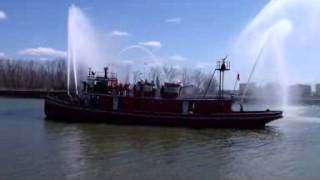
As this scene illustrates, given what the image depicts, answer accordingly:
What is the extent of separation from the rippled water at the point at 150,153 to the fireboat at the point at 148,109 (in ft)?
11.1

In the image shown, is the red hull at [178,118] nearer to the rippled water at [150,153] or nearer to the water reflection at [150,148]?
the water reflection at [150,148]

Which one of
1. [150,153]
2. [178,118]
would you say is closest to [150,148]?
[150,153]

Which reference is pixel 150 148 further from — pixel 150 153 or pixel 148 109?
pixel 148 109

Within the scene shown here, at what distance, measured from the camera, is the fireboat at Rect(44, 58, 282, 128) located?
195 feet

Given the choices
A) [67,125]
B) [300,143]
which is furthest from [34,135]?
[300,143]

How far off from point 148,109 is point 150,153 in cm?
2475

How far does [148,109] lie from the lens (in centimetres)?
6084

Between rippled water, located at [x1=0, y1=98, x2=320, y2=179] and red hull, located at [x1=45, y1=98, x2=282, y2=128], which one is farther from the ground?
red hull, located at [x1=45, y1=98, x2=282, y2=128]

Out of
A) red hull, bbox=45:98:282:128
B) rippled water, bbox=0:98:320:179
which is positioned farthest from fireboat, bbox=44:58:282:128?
rippled water, bbox=0:98:320:179

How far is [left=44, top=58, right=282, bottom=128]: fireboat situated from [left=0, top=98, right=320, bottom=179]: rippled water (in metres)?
3.37

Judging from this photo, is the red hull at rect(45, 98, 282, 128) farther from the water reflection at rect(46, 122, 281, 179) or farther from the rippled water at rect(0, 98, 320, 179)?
the rippled water at rect(0, 98, 320, 179)

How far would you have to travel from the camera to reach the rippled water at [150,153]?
28.5 metres

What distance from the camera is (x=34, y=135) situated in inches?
1785

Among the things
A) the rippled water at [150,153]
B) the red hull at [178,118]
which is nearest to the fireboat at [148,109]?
the red hull at [178,118]
